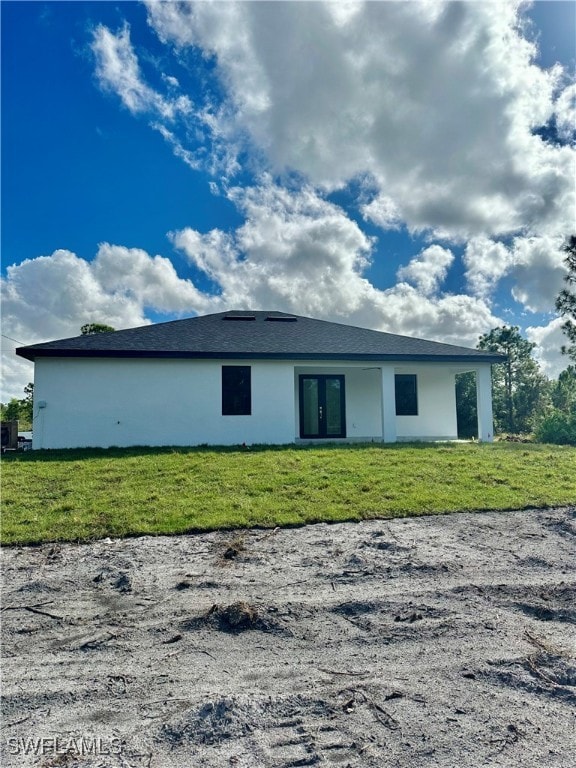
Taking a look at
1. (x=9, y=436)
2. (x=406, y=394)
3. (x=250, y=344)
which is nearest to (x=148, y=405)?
(x=250, y=344)

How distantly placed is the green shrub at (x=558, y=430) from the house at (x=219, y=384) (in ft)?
9.68

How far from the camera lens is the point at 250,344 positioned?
1410 cm

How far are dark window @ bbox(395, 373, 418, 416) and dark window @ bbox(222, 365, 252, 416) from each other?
6154mm

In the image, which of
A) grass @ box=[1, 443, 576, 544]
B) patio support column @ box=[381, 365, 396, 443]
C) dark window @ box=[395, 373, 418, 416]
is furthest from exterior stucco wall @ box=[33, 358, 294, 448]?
dark window @ box=[395, 373, 418, 416]

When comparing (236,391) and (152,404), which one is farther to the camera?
(236,391)

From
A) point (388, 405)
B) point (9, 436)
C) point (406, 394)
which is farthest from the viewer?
point (406, 394)

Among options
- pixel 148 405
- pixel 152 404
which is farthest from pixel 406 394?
pixel 148 405

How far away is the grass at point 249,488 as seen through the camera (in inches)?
234

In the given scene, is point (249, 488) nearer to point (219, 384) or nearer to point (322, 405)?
point (219, 384)

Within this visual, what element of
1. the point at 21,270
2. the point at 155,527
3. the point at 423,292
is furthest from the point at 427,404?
the point at 21,270

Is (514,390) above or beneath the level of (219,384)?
above

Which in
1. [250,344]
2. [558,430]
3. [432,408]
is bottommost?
[558,430]

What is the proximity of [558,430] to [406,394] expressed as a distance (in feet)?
17.7

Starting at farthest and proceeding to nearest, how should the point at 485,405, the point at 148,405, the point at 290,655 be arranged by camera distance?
the point at 485,405, the point at 148,405, the point at 290,655
